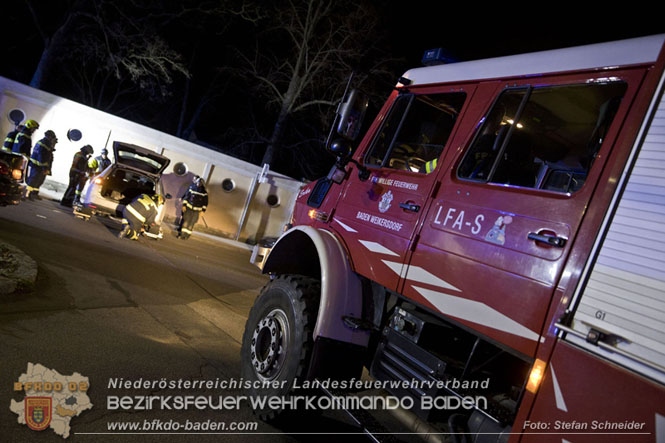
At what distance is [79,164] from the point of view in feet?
35.4

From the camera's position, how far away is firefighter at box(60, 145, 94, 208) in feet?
35.2

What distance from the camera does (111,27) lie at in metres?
16.7

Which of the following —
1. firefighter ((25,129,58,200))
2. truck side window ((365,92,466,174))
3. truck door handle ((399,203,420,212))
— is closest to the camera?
truck door handle ((399,203,420,212))

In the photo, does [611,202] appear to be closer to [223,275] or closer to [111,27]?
[223,275]

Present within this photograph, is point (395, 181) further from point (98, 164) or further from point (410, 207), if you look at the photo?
point (98, 164)

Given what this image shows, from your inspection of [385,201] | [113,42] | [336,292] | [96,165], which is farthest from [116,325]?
[113,42]


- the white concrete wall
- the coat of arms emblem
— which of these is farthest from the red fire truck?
the white concrete wall

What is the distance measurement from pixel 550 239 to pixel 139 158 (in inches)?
415

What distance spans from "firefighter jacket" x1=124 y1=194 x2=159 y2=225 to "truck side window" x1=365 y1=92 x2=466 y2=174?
7.63 metres

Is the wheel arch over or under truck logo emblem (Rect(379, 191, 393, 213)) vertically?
under

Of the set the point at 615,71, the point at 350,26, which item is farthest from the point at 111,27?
the point at 615,71

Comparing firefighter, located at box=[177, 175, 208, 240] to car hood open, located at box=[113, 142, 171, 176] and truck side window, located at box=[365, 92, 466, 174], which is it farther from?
truck side window, located at box=[365, 92, 466, 174]

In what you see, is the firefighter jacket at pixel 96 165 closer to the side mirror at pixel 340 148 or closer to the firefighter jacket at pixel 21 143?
the firefighter jacket at pixel 21 143

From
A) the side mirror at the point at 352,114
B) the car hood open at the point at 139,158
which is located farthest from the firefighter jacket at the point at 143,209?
the side mirror at the point at 352,114
